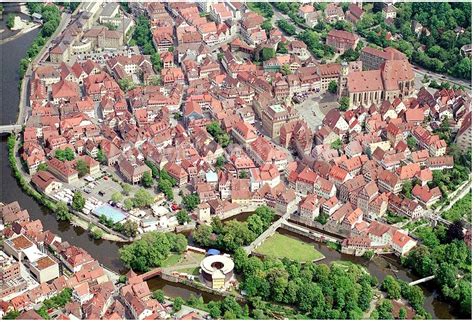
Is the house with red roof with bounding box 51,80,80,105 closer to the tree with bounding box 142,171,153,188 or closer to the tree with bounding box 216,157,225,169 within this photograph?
the tree with bounding box 142,171,153,188

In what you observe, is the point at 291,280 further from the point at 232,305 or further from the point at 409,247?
the point at 409,247

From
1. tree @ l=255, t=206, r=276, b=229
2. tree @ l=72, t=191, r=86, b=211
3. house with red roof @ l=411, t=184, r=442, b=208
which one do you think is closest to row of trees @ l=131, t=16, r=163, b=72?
tree @ l=72, t=191, r=86, b=211

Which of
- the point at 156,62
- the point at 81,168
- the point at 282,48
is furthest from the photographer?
the point at 282,48

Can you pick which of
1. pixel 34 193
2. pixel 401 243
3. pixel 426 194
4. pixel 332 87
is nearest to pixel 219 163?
pixel 34 193

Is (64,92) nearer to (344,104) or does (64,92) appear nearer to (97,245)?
(97,245)

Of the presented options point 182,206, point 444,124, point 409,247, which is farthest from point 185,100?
point 409,247

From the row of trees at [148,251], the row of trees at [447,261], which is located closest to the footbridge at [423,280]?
the row of trees at [447,261]

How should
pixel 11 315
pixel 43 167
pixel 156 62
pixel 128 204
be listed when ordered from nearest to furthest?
pixel 11 315
pixel 128 204
pixel 43 167
pixel 156 62
